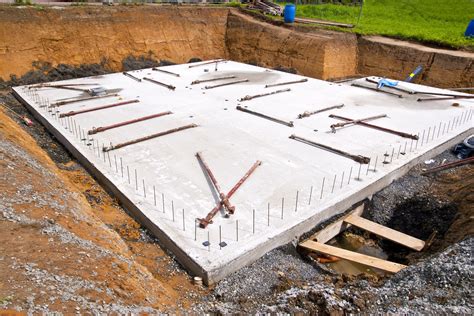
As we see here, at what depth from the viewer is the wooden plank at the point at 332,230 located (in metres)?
6.32

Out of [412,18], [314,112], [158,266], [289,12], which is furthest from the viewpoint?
[412,18]

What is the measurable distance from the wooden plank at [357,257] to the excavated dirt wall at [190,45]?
11.9m

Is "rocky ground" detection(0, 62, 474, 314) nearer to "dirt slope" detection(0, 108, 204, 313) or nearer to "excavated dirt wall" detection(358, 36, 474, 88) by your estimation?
"dirt slope" detection(0, 108, 204, 313)

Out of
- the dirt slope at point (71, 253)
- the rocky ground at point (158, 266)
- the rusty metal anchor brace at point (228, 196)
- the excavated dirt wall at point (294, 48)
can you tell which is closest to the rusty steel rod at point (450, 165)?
the rocky ground at point (158, 266)

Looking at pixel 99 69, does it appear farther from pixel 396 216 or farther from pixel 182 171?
pixel 396 216

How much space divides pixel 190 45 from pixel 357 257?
55.0 feet

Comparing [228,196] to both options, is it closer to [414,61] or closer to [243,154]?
[243,154]

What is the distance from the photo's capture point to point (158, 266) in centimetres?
536

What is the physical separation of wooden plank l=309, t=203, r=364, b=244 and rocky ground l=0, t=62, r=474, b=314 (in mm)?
404

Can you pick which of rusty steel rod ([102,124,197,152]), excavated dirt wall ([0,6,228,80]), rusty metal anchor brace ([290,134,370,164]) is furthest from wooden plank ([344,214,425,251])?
excavated dirt wall ([0,6,228,80])

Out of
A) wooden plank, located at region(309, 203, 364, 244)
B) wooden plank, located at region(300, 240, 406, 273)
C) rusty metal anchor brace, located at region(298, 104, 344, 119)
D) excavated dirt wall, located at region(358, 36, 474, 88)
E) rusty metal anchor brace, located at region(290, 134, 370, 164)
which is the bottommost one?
wooden plank, located at region(309, 203, 364, 244)

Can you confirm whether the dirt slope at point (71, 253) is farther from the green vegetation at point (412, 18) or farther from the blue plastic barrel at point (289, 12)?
the green vegetation at point (412, 18)

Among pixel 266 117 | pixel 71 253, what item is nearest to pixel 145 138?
pixel 266 117

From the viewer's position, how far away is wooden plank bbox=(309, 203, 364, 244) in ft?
20.7
